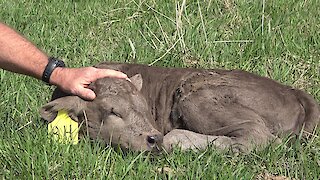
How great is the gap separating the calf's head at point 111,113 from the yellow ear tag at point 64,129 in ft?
0.20

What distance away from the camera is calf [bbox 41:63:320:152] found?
18.2 feet

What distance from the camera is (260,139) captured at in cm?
564

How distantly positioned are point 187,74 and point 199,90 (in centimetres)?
34

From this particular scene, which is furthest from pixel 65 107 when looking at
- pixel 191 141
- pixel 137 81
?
pixel 191 141

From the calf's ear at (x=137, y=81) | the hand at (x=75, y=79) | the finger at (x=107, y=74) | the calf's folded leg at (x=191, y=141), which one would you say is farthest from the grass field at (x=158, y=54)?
the calf's ear at (x=137, y=81)

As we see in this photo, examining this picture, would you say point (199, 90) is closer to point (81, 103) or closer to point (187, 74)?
point (187, 74)

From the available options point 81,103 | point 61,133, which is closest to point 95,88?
point 81,103

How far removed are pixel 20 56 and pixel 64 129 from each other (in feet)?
2.12

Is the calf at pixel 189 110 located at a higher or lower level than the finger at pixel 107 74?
lower

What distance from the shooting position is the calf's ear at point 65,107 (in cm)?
559

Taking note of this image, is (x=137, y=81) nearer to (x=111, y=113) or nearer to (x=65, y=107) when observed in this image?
(x=111, y=113)

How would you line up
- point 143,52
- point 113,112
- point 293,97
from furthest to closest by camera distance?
point 143,52 < point 293,97 < point 113,112

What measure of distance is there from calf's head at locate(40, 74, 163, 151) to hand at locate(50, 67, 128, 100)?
0.13 m

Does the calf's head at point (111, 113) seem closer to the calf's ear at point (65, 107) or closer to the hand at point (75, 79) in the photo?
the calf's ear at point (65, 107)
